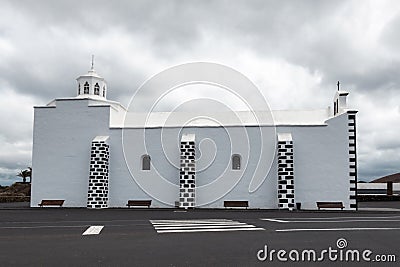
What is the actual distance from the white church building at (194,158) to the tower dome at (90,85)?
7.06ft

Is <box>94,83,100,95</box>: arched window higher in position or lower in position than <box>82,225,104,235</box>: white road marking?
higher

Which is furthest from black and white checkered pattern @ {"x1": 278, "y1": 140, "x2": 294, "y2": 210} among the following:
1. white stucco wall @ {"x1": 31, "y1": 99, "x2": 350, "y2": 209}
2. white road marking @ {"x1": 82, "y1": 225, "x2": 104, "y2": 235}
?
white road marking @ {"x1": 82, "y1": 225, "x2": 104, "y2": 235}

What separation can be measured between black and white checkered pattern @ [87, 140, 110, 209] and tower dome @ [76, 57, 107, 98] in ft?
17.3

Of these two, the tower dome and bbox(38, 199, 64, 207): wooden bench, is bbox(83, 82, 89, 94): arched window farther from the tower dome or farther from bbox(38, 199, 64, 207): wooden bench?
bbox(38, 199, 64, 207): wooden bench

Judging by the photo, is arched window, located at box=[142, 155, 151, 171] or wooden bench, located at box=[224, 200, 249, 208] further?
arched window, located at box=[142, 155, 151, 171]

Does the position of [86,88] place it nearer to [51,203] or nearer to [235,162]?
[51,203]

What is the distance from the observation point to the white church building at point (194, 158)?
82.0 feet

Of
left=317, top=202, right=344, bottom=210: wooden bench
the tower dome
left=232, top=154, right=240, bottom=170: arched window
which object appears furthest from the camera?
the tower dome

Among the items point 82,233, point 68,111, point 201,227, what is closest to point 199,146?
point 68,111

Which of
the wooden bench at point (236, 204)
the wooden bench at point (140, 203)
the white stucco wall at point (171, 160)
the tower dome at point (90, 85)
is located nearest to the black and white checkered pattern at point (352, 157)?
the white stucco wall at point (171, 160)

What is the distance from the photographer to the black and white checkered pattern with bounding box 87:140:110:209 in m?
A: 25.7

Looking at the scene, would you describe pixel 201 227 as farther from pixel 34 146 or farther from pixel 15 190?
pixel 15 190

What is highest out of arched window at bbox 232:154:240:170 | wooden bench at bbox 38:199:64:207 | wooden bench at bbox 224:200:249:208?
arched window at bbox 232:154:240:170

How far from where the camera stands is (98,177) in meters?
25.8
